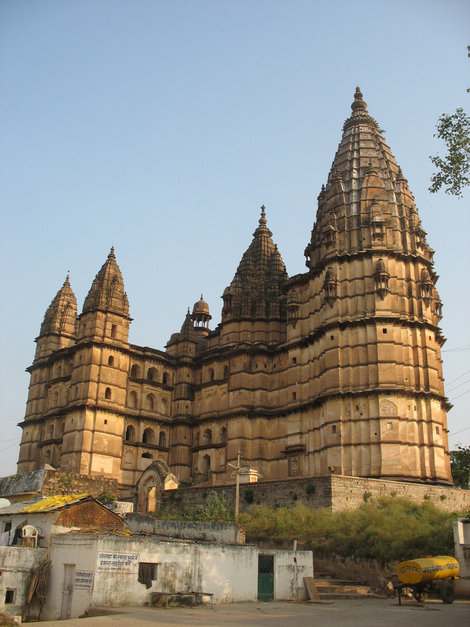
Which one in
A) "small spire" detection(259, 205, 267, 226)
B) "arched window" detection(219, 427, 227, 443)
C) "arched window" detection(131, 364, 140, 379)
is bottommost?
"arched window" detection(219, 427, 227, 443)

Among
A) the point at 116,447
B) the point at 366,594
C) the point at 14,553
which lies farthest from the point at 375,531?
the point at 116,447

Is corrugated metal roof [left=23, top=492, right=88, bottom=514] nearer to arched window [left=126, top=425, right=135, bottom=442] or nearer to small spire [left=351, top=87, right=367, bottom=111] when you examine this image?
arched window [left=126, top=425, right=135, bottom=442]

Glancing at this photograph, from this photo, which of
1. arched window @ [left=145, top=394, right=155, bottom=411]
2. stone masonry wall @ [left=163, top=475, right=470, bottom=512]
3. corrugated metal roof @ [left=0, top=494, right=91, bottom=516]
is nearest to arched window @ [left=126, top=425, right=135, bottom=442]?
arched window @ [left=145, top=394, right=155, bottom=411]

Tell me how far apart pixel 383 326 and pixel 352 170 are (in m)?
11.7

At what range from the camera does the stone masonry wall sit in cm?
3216

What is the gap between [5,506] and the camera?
29.7m

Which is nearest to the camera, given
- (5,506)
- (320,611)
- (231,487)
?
(320,611)

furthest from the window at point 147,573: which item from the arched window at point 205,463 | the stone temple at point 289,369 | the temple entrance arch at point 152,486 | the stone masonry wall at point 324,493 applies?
the arched window at point 205,463

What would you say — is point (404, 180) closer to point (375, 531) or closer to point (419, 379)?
point (419, 379)

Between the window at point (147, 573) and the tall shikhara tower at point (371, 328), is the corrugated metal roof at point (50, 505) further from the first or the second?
the tall shikhara tower at point (371, 328)

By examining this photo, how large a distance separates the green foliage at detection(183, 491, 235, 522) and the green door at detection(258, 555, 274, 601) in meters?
8.71

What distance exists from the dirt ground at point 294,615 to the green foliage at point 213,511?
11.2 metres

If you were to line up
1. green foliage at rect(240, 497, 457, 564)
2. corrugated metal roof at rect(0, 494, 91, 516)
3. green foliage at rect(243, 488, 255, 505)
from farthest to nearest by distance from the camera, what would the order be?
1. green foliage at rect(243, 488, 255, 505)
2. green foliage at rect(240, 497, 457, 564)
3. corrugated metal roof at rect(0, 494, 91, 516)

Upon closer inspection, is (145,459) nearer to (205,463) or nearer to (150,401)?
(205,463)
